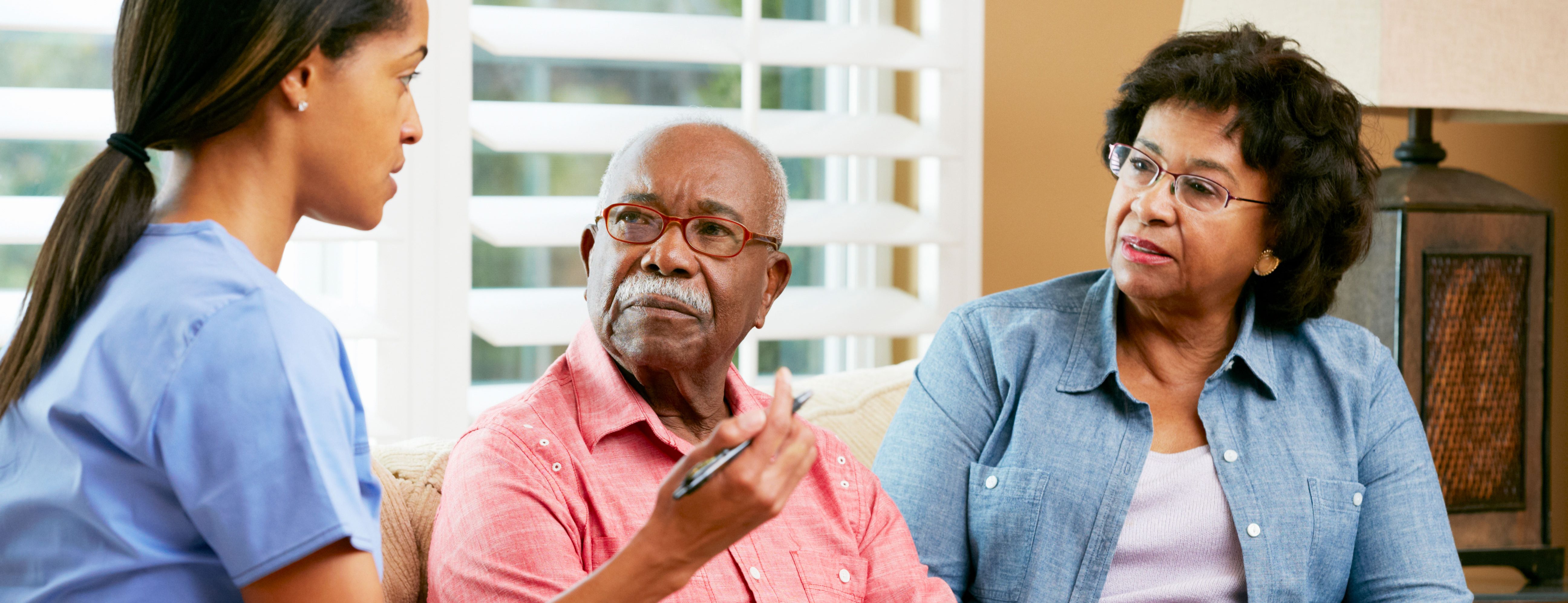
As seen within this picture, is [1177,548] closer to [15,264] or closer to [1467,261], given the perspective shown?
[1467,261]

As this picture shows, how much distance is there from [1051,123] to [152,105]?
1.90 m

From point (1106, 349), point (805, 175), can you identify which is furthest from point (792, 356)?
point (1106, 349)

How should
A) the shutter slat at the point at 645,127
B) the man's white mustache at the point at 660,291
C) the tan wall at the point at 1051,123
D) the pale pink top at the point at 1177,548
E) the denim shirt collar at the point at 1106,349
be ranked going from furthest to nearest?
the tan wall at the point at 1051,123 → the shutter slat at the point at 645,127 → the denim shirt collar at the point at 1106,349 → the pale pink top at the point at 1177,548 → the man's white mustache at the point at 660,291

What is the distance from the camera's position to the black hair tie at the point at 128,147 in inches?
34.1

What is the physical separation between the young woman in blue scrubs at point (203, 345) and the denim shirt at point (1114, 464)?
0.92 meters

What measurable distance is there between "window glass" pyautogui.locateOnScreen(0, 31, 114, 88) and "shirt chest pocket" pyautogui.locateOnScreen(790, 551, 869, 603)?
140cm

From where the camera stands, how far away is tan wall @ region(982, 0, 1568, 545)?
7.95 feet

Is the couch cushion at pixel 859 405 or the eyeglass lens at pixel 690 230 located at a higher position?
the eyeglass lens at pixel 690 230

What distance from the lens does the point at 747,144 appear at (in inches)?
55.3

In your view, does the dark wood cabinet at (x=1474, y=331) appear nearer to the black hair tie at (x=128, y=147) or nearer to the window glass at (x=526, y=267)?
the window glass at (x=526, y=267)

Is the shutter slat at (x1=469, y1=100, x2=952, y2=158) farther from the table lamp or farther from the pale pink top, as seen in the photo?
the pale pink top

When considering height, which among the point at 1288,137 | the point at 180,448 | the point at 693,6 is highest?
the point at 693,6

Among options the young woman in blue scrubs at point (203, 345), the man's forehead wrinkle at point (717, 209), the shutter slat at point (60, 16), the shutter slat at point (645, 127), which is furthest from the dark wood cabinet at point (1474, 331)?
the shutter slat at point (60, 16)

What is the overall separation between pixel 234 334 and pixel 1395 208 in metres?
1.89
